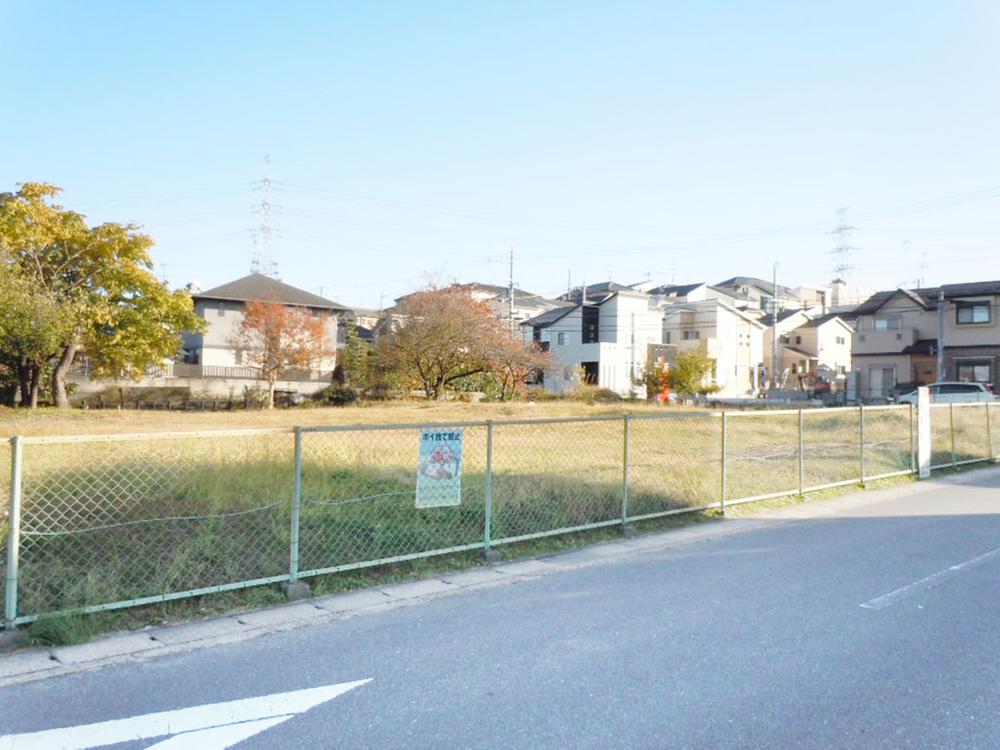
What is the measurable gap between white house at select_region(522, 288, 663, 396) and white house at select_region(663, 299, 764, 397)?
14.0ft

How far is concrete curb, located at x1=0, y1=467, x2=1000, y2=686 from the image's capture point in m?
4.25

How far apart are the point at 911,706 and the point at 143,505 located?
6.00m

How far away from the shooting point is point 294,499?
5.63 meters

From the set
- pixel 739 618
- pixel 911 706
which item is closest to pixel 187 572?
pixel 739 618

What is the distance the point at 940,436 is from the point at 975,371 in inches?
1255

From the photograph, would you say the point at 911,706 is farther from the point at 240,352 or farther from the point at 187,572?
the point at 240,352

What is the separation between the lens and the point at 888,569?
260 inches

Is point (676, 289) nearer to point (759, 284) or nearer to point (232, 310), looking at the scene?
point (759, 284)

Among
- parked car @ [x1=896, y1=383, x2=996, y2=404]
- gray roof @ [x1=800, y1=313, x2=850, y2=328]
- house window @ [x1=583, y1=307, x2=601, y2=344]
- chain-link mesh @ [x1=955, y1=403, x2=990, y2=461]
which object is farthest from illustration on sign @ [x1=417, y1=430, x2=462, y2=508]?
gray roof @ [x1=800, y1=313, x2=850, y2=328]

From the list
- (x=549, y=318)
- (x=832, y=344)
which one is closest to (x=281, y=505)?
(x=549, y=318)

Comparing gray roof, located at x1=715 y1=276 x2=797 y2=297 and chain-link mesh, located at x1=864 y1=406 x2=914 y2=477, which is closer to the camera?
chain-link mesh, located at x1=864 y1=406 x2=914 y2=477

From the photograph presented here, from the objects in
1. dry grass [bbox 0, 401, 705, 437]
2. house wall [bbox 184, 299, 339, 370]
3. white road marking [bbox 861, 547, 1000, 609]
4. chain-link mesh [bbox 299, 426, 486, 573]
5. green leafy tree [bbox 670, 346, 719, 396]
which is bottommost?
white road marking [bbox 861, 547, 1000, 609]

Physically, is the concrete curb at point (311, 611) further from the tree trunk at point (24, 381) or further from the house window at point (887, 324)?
the house window at point (887, 324)

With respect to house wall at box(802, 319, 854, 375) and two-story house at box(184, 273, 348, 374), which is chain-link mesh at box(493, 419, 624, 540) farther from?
house wall at box(802, 319, 854, 375)
